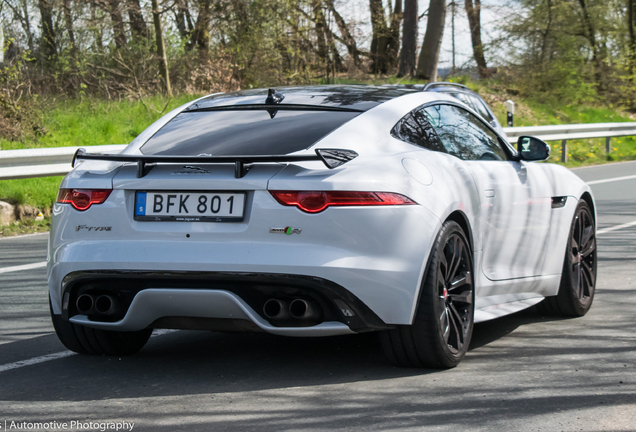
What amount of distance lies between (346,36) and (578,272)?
19.9 m

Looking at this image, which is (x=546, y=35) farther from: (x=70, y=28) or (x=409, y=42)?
(x=70, y=28)

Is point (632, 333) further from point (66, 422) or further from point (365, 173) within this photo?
point (66, 422)

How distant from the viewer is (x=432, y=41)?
83.5 ft

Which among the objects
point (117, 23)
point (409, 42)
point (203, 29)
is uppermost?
point (117, 23)

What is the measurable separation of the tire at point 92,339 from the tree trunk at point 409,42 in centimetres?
2250

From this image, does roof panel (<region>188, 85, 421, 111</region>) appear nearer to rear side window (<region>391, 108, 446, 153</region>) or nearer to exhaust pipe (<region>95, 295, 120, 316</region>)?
rear side window (<region>391, 108, 446, 153</region>)

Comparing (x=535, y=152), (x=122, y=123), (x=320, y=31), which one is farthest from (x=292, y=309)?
(x=320, y=31)

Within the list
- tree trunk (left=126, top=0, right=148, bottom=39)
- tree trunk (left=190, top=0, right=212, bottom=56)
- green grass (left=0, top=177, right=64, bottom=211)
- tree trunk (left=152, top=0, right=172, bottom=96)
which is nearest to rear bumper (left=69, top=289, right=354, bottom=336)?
green grass (left=0, top=177, right=64, bottom=211)

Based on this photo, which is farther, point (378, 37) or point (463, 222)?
point (378, 37)

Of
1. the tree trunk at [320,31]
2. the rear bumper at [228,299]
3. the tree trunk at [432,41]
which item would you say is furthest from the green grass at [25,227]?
the tree trunk at [432,41]

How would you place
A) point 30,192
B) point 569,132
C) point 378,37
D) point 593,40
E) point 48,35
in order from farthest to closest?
point 593,40
point 378,37
point 48,35
point 569,132
point 30,192

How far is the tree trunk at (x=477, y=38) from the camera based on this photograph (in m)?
31.2

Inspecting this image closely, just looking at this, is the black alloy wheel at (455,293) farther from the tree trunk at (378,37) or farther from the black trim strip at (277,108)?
the tree trunk at (378,37)

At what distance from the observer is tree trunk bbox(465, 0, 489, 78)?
31.2 m
